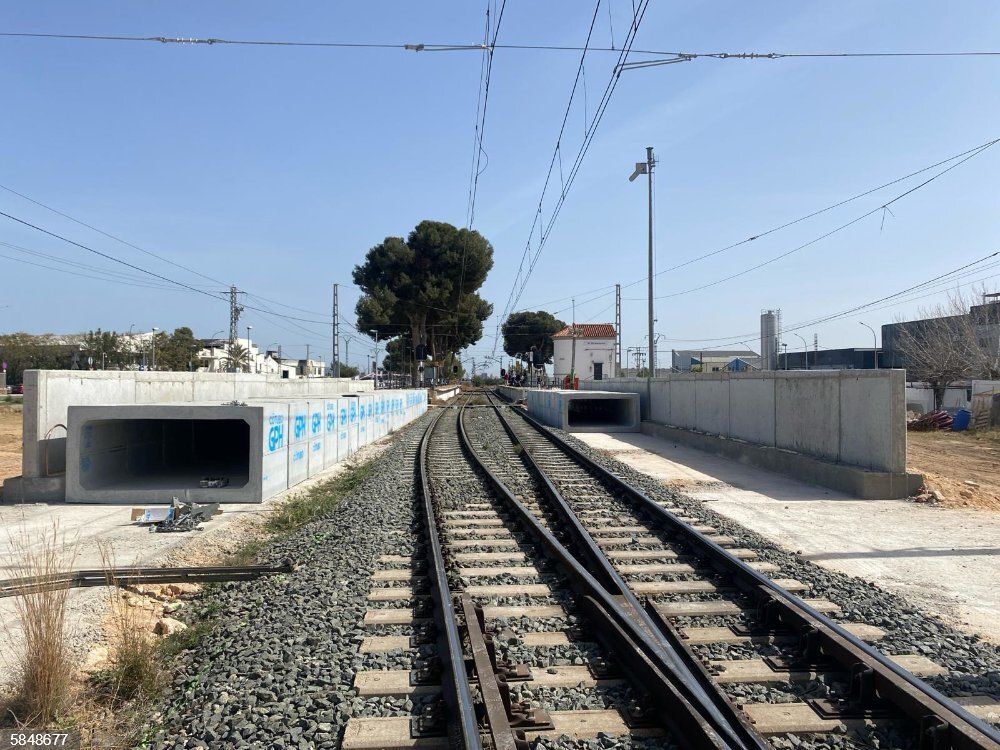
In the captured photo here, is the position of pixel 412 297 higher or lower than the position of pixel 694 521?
higher

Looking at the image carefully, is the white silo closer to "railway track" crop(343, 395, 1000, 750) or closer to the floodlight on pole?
the floodlight on pole

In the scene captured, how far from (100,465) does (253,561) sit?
230 inches

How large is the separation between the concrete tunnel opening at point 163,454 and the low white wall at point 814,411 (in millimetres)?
10673

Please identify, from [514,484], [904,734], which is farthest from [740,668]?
[514,484]

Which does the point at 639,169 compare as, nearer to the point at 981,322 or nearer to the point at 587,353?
the point at 981,322

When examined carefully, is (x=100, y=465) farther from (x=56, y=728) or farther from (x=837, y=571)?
(x=837, y=571)

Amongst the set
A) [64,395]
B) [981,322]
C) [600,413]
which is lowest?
[600,413]

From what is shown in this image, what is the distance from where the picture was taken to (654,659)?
15.0 feet

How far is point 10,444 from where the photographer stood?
2450 cm

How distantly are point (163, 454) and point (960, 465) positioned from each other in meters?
19.0

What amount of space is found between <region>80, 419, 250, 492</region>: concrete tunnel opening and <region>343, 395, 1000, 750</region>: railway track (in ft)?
20.8

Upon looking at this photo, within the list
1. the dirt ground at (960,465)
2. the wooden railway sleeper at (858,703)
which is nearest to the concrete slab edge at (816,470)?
the dirt ground at (960,465)

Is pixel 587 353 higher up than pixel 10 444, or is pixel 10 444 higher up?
pixel 587 353

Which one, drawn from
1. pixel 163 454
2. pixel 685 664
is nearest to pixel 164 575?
pixel 685 664
